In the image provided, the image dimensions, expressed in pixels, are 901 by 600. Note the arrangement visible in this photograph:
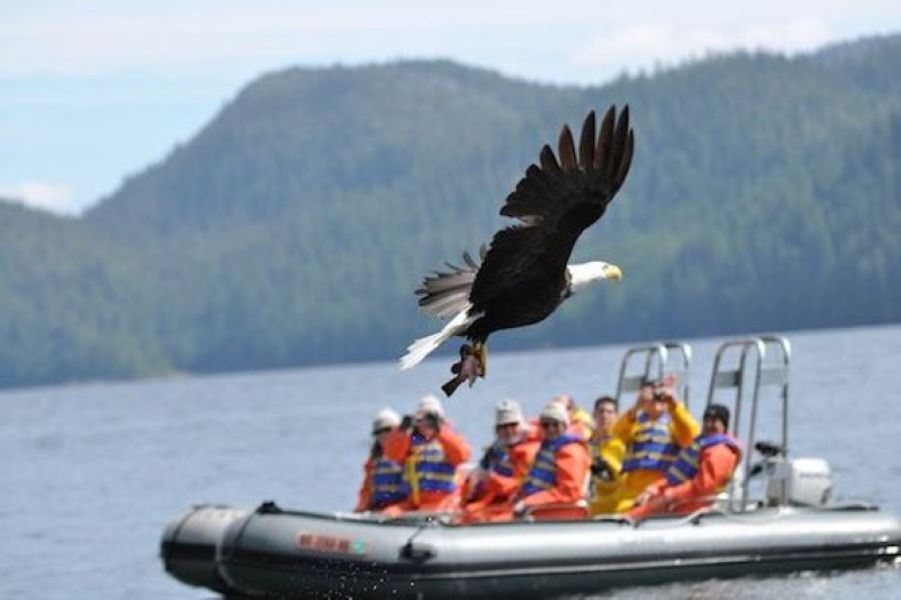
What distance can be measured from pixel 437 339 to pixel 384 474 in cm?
1052

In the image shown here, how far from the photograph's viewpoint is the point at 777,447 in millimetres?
21234

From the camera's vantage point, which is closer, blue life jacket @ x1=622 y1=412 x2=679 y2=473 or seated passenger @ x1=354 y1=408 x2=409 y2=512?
blue life jacket @ x1=622 y1=412 x2=679 y2=473

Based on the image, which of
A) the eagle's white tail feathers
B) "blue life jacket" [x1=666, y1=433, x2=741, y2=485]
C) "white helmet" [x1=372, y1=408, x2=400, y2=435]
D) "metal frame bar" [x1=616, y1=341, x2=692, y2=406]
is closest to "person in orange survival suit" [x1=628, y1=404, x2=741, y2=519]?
"blue life jacket" [x1=666, y1=433, x2=741, y2=485]

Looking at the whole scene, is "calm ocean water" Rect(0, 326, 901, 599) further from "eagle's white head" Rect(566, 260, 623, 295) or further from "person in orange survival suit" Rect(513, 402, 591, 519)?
"eagle's white head" Rect(566, 260, 623, 295)

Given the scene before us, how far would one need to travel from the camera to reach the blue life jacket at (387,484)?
72.2 ft

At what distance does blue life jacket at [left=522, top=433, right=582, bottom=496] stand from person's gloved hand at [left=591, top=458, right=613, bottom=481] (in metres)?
0.65

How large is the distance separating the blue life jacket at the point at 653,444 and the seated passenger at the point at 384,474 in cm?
243

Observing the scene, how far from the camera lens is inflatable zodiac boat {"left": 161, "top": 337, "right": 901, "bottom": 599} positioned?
2034 centimetres

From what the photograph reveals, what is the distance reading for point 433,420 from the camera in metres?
21.3

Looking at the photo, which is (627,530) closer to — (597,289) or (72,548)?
(72,548)

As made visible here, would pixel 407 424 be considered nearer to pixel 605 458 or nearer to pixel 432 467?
pixel 432 467

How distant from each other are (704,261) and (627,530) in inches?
6275

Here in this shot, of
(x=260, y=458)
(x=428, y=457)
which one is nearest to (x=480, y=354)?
(x=428, y=457)

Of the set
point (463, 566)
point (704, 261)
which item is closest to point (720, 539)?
point (463, 566)
